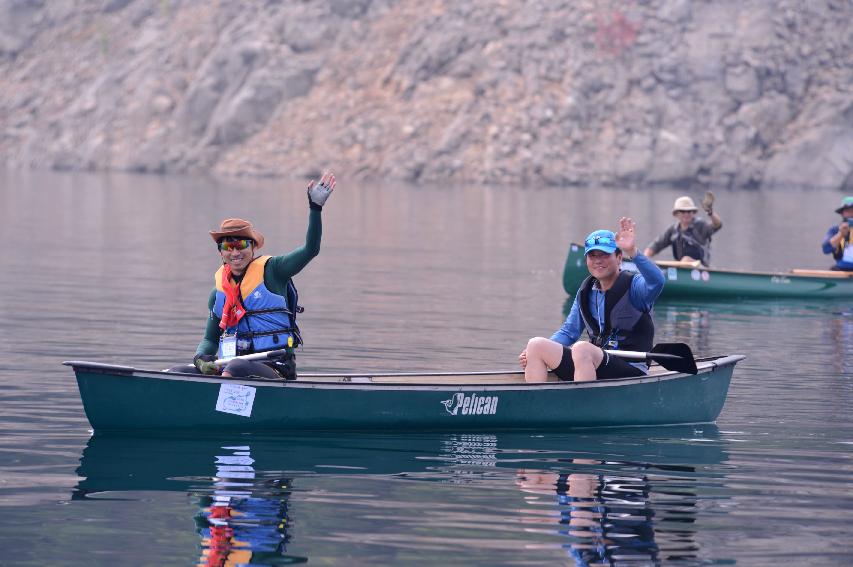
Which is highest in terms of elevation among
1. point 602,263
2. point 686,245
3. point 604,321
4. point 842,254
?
point 686,245

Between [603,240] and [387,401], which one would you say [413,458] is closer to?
[387,401]

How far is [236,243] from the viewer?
12805mm

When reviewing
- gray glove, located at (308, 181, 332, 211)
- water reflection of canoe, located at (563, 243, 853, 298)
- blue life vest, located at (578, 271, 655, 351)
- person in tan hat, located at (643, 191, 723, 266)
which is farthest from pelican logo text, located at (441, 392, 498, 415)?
water reflection of canoe, located at (563, 243, 853, 298)

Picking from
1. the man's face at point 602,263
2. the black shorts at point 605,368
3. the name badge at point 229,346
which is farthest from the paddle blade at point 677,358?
the name badge at point 229,346

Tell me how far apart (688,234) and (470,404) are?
13852mm

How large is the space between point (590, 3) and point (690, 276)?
205ft

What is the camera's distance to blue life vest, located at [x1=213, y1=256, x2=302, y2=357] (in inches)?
506

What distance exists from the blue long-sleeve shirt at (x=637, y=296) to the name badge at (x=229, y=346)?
9.63ft

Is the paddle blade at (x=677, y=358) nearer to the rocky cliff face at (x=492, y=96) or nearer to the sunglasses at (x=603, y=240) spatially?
the sunglasses at (x=603, y=240)

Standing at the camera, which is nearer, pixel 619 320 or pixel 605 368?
pixel 619 320

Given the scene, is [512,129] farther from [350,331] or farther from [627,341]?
[627,341]

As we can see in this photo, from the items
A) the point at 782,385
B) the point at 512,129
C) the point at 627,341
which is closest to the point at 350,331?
the point at 782,385

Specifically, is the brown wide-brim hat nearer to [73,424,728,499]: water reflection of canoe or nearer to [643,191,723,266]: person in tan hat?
[73,424,728,499]: water reflection of canoe

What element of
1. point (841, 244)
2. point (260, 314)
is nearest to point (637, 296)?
point (260, 314)
